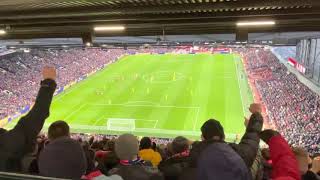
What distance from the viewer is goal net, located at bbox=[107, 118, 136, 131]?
864 inches

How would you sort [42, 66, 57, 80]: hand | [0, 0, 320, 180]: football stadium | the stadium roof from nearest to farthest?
[0, 0, 320, 180]: football stadium < [42, 66, 57, 80]: hand < the stadium roof

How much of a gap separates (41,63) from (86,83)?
738 centimetres

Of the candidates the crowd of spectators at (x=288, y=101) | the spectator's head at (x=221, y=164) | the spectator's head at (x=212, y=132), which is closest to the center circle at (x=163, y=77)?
the crowd of spectators at (x=288, y=101)

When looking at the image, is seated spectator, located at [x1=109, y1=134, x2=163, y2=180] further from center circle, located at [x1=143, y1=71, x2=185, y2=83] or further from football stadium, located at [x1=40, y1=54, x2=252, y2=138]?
center circle, located at [x1=143, y1=71, x2=185, y2=83]

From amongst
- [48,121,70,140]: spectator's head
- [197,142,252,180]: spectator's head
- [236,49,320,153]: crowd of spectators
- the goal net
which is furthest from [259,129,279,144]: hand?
the goal net

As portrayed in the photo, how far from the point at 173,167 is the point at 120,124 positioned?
19.3 m

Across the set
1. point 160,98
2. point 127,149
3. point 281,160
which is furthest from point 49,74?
point 160,98

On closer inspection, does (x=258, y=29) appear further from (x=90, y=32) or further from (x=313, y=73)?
(x=313, y=73)

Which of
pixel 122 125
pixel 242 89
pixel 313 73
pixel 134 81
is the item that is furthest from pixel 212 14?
pixel 134 81

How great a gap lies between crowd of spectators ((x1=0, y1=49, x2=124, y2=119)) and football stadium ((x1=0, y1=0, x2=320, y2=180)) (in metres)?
0.14

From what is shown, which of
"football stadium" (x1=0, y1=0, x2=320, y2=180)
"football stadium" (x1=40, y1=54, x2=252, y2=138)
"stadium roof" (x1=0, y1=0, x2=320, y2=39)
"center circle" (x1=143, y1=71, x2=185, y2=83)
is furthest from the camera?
"center circle" (x1=143, y1=71, x2=185, y2=83)

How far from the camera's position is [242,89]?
2930 centimetres

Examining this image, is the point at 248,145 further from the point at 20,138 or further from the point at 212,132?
the point at 20,138

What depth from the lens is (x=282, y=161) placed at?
272 cm
